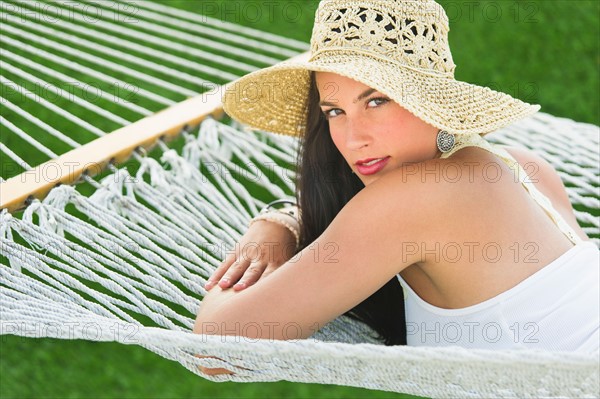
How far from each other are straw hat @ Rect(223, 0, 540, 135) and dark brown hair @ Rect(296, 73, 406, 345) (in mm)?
174

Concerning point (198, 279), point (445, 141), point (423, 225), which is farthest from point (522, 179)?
point (198, 279)

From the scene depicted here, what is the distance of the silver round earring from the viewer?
1480 millimetres

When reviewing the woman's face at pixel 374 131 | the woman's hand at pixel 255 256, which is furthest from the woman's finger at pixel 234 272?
the woman's face at pixel 374 131

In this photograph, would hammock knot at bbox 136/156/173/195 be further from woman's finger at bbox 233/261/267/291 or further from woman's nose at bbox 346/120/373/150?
woman's nose at bbox 346/120/373/150

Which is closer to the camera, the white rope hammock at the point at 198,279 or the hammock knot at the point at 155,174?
the white rope hammock at the point at 198,279

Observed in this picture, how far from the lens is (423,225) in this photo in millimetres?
1380

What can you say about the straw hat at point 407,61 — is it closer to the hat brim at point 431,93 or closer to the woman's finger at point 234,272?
the hat brim at point 431,93

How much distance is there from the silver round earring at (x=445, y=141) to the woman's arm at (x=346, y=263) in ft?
0.39

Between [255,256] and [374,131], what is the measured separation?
36 cm

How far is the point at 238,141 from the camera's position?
92.1 inches

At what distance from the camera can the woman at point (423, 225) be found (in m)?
1.38

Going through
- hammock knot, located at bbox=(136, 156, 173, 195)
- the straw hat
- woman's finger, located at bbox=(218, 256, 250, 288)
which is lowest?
hammock knot, located at bbox=(136, 156, 173, 195)

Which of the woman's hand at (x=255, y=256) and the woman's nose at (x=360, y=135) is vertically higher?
the woman's nose at (x=360, y=135)

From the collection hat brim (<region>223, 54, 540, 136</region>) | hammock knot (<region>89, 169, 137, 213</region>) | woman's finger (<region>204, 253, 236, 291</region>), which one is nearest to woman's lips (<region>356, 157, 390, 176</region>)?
hat brim (<region>223, 54, 540, 136</region>)
